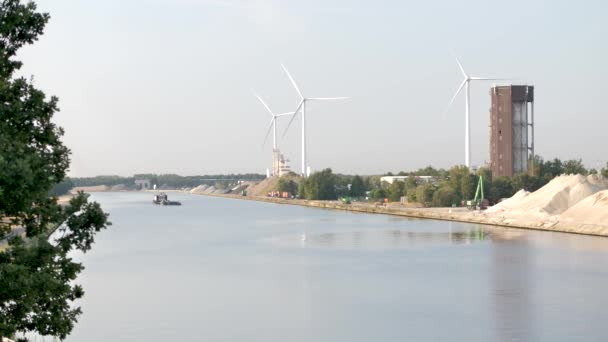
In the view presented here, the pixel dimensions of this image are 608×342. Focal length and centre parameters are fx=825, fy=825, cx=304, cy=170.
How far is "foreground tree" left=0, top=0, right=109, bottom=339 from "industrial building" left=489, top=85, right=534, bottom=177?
11876 cm

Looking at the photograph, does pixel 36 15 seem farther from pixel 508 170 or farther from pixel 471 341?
pixel 508 170

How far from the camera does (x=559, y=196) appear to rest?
88938mm

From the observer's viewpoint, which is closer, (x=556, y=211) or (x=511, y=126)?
(x=556, y=211)

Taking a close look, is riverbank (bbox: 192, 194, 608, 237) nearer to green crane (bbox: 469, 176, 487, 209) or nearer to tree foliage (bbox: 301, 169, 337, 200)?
green crane (bbox: 469, 176, 487, 209)

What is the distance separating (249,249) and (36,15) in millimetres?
45776

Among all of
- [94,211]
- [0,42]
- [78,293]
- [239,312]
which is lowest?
[239,312]

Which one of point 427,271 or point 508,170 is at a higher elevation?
point 508,170

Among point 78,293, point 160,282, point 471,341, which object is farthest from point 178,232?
point 78,293

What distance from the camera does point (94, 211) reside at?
16297 mm

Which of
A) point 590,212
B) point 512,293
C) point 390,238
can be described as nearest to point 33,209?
point 512,293

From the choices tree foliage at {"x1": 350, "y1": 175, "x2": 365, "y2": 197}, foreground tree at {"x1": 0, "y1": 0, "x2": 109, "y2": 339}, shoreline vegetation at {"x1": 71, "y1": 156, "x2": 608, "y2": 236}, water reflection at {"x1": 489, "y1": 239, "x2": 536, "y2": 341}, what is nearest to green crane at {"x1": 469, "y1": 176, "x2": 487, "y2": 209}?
shoreline vegetation at {"x1": 71, "y1": 156, "x2": 608, "y2": 236}

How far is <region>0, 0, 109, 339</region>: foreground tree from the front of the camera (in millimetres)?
13703

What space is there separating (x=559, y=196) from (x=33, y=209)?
80119 millimetres

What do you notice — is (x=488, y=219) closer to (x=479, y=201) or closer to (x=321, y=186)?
(x=479, y=201)
